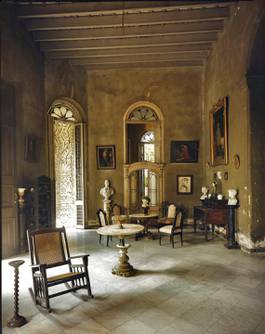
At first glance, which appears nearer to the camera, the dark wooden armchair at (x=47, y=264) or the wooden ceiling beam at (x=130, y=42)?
the dark wooden armchair at (x=47, y=264)

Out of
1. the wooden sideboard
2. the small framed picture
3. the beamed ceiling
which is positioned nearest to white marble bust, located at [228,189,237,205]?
the wooden sideboard

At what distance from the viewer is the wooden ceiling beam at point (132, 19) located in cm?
678

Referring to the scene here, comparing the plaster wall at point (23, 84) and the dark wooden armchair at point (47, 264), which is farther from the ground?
Result: the plaster wall at point (23, 84)

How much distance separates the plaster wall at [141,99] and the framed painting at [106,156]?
0.15 m

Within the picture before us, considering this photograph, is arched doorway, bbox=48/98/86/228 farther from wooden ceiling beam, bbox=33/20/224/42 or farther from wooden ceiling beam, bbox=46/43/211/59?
wooden ceiling beam, bbox=33/20/224/42

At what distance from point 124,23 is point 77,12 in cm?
121

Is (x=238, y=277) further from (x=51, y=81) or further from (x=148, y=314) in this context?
(x=51, y=81)

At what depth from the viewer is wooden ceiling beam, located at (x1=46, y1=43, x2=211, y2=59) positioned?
8.63 m

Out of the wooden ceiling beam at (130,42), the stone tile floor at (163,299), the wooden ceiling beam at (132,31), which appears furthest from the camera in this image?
the wooden ceiling beam at (130,42)

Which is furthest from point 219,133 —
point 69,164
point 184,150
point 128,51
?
point 69,164

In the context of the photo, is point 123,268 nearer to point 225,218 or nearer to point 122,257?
point 122,257

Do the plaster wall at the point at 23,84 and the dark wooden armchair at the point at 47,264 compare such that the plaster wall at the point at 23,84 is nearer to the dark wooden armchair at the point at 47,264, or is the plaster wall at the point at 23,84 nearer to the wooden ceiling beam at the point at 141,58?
the wooden ceiling beam at the point at 141,58

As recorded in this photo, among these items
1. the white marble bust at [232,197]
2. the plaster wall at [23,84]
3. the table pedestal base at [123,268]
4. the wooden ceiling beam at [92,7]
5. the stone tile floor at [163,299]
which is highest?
the wooden ceiling beam at [92,7]

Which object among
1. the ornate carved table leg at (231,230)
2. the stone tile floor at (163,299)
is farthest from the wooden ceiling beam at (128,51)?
the stone tile floor at (163,299)
